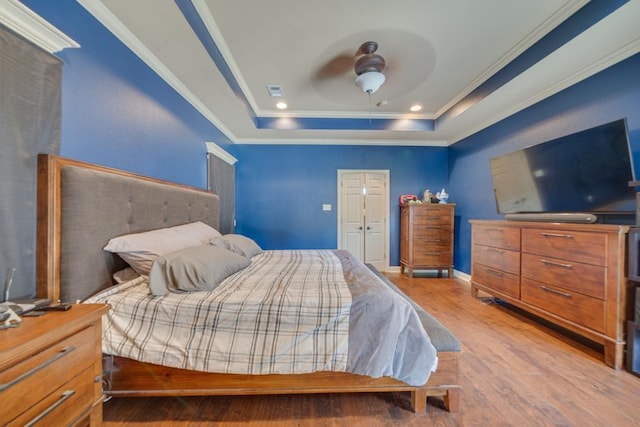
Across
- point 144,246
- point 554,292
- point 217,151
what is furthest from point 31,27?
point 554,292

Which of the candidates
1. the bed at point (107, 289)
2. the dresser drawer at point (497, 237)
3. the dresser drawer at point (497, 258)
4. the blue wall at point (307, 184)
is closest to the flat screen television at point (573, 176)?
the dresser drawer at point (497, 237)

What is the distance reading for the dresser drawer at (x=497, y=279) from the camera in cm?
244

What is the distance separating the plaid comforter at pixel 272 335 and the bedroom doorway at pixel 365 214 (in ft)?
10.5

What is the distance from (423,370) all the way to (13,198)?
209cm

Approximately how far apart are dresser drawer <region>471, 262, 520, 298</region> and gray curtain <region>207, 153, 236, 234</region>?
346 centimetres

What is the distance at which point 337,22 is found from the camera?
192cm

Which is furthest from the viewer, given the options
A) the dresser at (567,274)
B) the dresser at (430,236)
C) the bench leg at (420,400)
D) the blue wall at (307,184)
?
the blue wall at (307,184)

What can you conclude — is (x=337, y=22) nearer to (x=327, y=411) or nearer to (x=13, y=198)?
(x=13, y=198)

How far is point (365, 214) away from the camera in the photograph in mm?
4449

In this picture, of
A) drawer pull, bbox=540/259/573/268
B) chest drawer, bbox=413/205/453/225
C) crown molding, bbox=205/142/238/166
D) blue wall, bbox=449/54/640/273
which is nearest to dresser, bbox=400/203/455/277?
chest drawer, bbox=413/205/453/225

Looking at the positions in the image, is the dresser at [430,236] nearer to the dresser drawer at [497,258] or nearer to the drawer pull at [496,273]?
the dresser drawer at [497,258]

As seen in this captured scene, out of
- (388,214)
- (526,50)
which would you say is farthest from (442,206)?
(526,50)

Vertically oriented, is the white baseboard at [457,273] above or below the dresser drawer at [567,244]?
below

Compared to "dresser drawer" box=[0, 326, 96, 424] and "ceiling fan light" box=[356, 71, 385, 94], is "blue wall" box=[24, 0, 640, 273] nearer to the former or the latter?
"dresser drawer" box=[0, 326, 96, 424]
